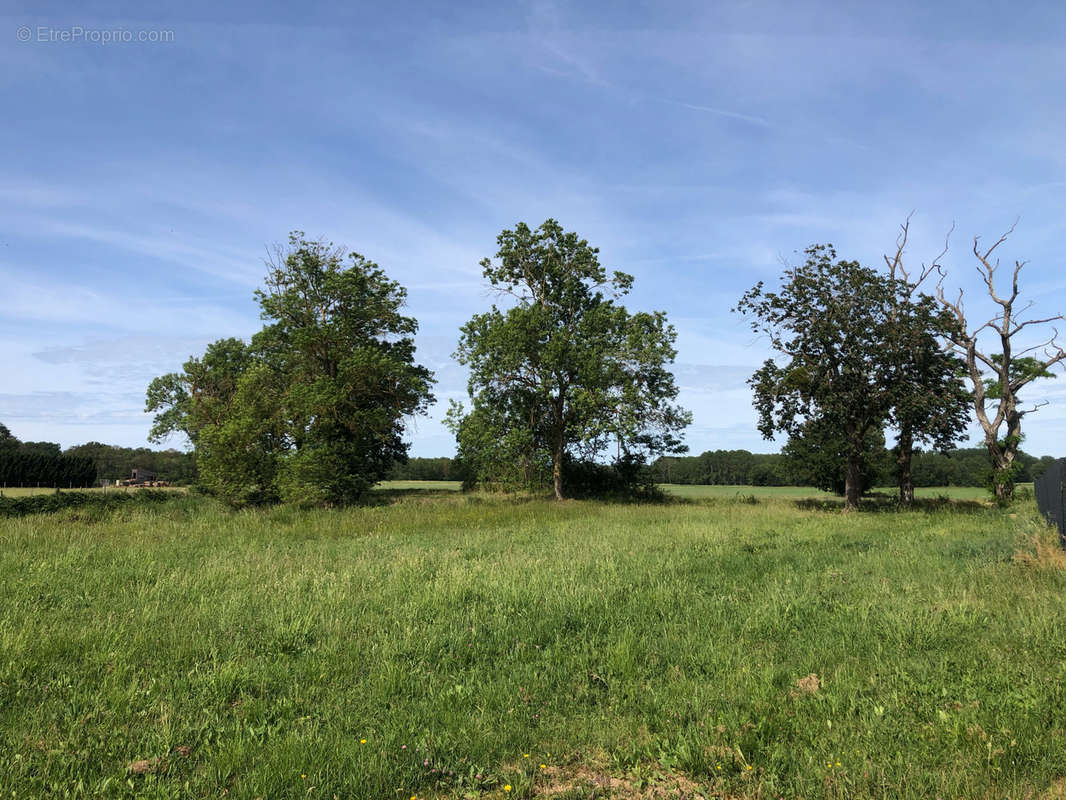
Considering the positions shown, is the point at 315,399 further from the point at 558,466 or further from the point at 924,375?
the point at 924,375

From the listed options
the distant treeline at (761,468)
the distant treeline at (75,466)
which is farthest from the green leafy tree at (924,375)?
the distant treeline at (75,466)

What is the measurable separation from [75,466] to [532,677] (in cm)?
9301

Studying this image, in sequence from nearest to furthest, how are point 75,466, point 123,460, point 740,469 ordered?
point 75,466, point 740,469, point 123,460

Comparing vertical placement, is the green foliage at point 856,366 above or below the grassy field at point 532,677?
above

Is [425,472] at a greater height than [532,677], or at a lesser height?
greater

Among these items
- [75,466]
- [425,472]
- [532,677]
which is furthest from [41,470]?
[532,677]

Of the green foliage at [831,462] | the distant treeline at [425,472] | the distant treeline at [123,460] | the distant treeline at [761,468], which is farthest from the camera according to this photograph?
the distant treeline at [425,472]

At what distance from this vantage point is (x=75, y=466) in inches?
3127

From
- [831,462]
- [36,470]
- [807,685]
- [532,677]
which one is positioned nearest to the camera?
[807,685]

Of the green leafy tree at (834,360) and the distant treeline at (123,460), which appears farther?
the distant treeline at (123,460)

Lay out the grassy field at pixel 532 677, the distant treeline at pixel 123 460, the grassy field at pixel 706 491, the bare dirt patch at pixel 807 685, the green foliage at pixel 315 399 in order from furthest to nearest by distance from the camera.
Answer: the distant treeline at pixel 123 460, the grassy field at pixel 706 491, the green foliage at pixel 315 399, the bare dirt patch at pixel 807 685, the grassy field at pixel 532 677

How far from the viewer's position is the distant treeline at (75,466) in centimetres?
7406

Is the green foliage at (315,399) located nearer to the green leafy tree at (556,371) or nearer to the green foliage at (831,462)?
the green leafy tree at (556,371)

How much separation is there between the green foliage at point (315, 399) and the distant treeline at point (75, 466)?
101ft
